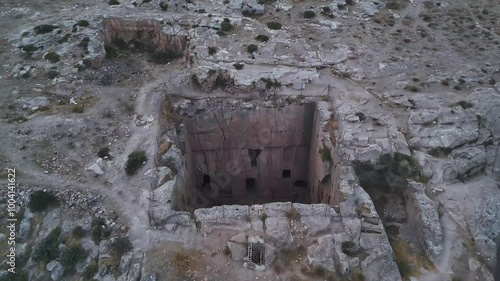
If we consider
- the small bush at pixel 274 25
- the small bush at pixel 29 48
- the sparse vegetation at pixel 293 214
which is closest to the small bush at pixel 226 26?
the small bush at pixel 274 25

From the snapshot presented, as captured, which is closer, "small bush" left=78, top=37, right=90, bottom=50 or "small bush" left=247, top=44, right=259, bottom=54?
"small bush" left=247, top=44, right=259, bottom=54

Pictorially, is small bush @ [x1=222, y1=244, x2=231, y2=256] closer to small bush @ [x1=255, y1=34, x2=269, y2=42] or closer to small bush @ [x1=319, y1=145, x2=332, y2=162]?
small bush @ [x1=319, y1=145, x2=332, y2=162]

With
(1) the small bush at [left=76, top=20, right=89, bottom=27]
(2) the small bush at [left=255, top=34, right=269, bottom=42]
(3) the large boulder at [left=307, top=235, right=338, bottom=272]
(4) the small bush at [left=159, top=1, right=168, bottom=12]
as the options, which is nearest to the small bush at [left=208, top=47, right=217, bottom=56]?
(2) the small bush at [left=255, top=34, right=269, bottom=42]

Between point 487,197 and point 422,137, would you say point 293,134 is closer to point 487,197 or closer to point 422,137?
point 422,137

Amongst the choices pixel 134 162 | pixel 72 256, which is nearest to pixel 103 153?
pixel 134 162

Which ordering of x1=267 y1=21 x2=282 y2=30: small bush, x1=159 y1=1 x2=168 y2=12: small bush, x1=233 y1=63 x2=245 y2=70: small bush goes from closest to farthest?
x1=233 y1=63 x2=245 y2=70: small bush < x1=267 y1=21 x2=282 y2=30: small bush < x1=159 y1=1 x2=168 y2=12: small bush

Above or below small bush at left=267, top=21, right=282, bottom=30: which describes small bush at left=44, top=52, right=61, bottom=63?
below

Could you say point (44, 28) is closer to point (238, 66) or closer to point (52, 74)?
point (52, 74)
